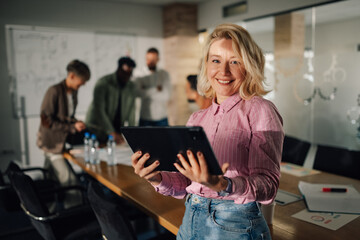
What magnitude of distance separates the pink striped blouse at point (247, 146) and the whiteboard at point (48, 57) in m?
4.46

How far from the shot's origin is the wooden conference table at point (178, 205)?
131 cm

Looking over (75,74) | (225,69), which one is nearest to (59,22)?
(75,74)

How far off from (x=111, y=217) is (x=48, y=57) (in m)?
4.29

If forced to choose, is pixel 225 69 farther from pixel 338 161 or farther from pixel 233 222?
pixel 338 161

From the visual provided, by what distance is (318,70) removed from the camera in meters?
4.10

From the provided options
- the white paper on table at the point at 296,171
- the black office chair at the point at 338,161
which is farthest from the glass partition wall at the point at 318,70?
the white paper on table at the point at 296,171

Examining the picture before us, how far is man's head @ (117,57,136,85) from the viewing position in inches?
146

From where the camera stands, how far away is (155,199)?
69.2 inches

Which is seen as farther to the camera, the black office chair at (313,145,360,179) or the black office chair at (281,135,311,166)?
the black office chair at (281,135,311,166)

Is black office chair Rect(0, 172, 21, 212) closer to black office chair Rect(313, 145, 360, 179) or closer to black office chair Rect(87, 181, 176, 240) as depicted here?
black office chair Rect(87, 181, 176, 240)

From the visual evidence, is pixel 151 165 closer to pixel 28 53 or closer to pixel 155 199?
pixel 155 199

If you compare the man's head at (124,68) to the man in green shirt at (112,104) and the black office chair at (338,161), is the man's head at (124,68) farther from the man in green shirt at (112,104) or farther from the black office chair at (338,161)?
the black office chair at (338,161)

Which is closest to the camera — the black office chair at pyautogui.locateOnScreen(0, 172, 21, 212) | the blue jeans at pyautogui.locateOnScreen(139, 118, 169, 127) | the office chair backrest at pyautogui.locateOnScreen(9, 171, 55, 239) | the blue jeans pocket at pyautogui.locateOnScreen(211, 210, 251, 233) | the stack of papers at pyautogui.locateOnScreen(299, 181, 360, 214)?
the blue jeans pocket at pyautogui.locateOnScreen(211, 210, 251, 233)

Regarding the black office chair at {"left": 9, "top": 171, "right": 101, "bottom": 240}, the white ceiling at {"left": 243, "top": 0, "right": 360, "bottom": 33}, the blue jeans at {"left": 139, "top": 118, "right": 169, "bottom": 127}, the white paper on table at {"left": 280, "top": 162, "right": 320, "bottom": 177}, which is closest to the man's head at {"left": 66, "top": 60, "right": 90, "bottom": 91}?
the black office chair at {"left": 9, "top": 171, "right": 101, "bottom": 240}
